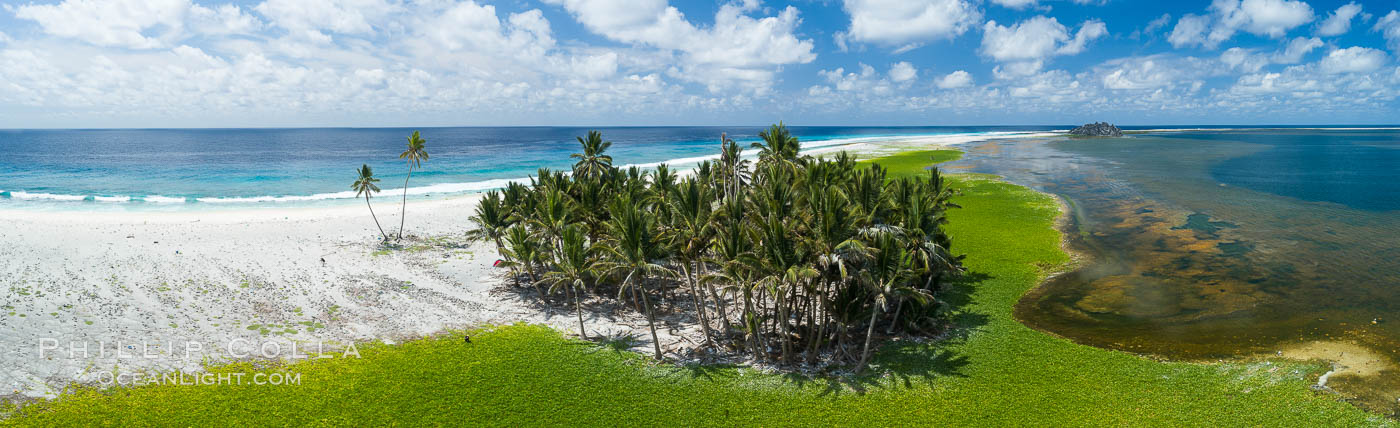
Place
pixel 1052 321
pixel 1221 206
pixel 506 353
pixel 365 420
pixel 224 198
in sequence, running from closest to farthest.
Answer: pixel 365 420 → pixel 506 353 → pixel 1052 321 → pixel 1221 206 → pixel 224 198

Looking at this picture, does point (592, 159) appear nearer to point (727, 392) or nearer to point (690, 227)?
point (690, 227)

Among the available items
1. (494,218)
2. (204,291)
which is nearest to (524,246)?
(494,218)

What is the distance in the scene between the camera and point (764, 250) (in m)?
20.7

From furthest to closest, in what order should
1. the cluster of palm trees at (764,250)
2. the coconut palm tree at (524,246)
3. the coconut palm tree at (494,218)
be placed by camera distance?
1. the coconut palm tree at (494,218)
2. the coconut palm tree at (524,246)
3. the cluster of palm trees at (764,250)

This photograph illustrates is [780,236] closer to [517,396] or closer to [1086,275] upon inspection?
[517,396]

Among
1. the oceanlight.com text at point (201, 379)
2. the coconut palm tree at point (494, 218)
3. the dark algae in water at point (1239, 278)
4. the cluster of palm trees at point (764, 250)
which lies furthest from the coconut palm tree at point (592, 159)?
the dark algae in water at point (1239, 278)

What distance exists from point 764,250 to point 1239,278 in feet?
112

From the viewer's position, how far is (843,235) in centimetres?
2034

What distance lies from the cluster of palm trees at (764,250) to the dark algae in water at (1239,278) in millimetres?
8844

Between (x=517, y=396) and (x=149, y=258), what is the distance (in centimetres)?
2943

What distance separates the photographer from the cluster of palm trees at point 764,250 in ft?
67.3

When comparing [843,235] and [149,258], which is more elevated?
[843,235]

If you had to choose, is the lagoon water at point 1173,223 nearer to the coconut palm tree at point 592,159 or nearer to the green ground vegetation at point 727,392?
the green ground vegetation at point 727,392

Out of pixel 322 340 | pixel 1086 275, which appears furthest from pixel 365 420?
pixel 1086 275
